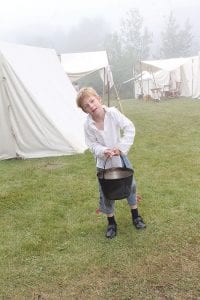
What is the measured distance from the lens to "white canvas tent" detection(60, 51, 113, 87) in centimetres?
1845

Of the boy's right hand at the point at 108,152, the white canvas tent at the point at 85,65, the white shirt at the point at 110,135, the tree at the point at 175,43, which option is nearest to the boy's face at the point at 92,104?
the white shirt at the point at 110,135

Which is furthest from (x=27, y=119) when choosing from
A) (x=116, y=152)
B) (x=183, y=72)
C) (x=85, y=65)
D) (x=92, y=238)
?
(x=183, y=72)

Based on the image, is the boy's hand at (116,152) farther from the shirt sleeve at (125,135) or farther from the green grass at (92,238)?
the green grass at (92,238)

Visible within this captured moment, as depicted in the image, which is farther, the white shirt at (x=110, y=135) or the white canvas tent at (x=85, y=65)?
the white canvas tent at (x=85, y=65)

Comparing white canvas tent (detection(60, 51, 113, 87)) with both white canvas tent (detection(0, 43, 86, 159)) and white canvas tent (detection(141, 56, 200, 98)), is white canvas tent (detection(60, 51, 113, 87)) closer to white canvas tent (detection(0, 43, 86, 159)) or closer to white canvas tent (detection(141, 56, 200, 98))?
white canvas tent (detection(141, 56, 200, 98))

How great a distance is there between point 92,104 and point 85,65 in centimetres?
1661

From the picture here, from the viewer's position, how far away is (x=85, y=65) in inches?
800

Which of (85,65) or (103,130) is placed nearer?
(103,130)

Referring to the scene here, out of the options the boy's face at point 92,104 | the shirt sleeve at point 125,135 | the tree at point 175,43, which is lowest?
the tree at point 175,43

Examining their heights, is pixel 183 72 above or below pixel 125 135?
below

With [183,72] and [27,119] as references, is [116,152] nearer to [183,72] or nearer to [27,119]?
[27,119]

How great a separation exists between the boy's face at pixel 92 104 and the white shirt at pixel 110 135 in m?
0.10

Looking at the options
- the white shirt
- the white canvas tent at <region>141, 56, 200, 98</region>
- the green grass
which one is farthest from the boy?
the white canvas tent at <region>141, 56, 200, 98</region>

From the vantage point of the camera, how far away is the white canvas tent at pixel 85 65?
1845cm
